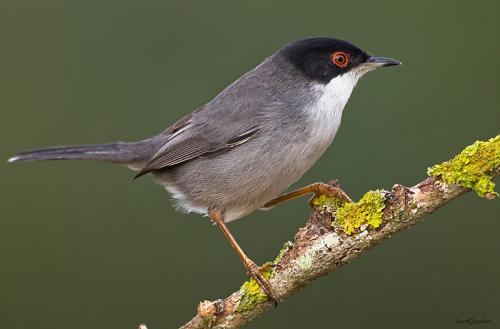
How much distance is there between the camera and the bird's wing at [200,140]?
4.45 metres

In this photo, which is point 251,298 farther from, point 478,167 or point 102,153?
point 102,153

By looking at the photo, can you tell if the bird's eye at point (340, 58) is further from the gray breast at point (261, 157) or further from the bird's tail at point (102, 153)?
the bird's tail at point (102, 153)

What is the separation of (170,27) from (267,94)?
1.73 m

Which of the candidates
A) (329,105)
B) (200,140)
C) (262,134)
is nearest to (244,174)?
(262,134)

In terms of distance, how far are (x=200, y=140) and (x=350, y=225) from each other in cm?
181

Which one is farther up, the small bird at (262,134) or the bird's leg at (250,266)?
the small bird at (262,134)

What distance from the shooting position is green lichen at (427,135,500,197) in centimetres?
280

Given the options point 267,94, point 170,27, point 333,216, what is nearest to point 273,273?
point 333,216

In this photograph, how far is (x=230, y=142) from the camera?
4.48 m

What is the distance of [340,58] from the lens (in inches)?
176

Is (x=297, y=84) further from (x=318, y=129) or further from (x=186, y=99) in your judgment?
(x=186, y=99)

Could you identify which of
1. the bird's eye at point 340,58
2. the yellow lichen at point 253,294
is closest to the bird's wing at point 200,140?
the bird's eye at point 340,58

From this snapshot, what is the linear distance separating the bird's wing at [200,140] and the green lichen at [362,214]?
52.5 inches

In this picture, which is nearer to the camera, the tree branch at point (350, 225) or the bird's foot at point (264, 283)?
the tree branch at point (350, 225)
